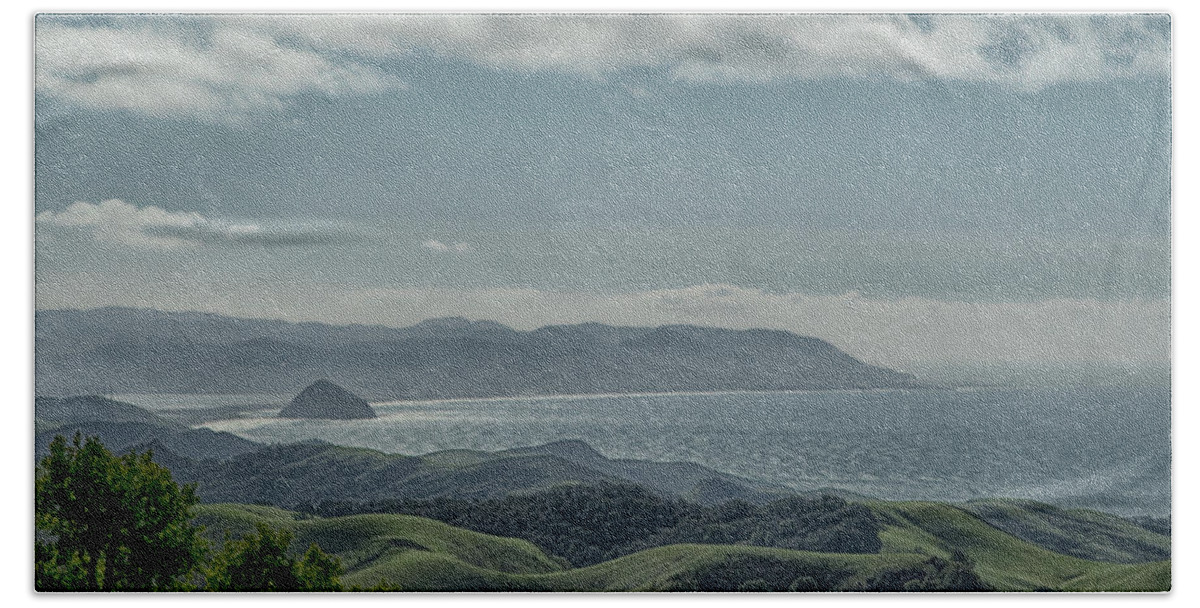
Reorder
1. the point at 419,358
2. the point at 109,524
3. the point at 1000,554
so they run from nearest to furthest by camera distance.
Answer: the point at 109,524, the point at 1000,554, the point at 419,358

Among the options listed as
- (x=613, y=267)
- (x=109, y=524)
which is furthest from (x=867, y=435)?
(x=109, y=524)

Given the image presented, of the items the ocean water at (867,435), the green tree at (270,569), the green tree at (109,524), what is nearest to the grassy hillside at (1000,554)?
the ocean water at (867,435)

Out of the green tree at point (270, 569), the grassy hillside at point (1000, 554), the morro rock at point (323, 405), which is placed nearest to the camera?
the green tree at point (270, 569)

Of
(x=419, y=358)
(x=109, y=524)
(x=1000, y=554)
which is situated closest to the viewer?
(x=109, y=524)

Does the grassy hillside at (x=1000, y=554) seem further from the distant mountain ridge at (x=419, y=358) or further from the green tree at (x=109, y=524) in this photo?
the green tree at (x=109, y=524)

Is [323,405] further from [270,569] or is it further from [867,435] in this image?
[867,435]

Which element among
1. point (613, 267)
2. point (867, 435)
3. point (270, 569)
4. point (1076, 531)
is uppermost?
point (613, 267)
